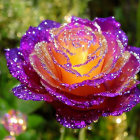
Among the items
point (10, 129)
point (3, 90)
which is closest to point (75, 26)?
point (10, 129)

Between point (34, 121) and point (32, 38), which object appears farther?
point (34, 121)

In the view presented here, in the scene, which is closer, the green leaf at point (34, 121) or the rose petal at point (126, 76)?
the rose petal at point (126, 76)

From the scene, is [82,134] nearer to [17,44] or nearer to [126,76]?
[126,76]

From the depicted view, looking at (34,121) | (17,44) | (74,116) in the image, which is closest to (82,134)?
(74,116)

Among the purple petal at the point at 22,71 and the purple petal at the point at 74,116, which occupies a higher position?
the purple petal at the point at 22,71

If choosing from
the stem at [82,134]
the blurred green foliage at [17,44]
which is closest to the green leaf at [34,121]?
the blurred green foliage at [17,44]

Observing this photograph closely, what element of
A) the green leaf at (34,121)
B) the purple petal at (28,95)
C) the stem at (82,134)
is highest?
the green leaf at (34,121)

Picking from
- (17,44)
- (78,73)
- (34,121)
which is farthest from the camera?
(17,44)

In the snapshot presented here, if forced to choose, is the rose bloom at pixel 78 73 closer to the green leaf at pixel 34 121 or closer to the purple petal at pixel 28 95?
the purple petal at pixel 28 95
